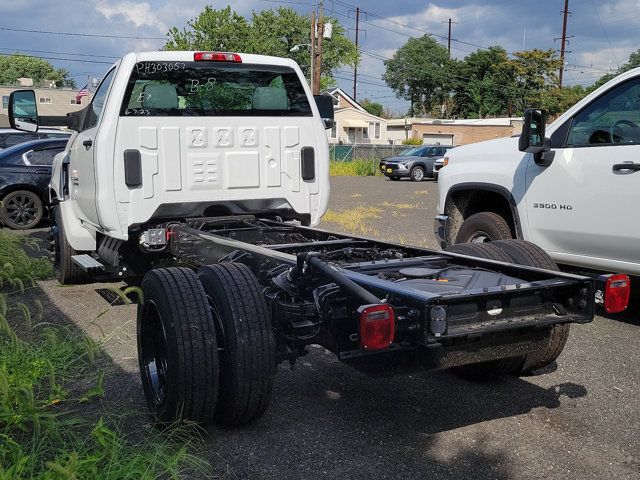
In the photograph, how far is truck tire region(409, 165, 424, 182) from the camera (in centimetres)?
3078

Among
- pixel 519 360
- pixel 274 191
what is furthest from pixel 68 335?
pixel 519 360

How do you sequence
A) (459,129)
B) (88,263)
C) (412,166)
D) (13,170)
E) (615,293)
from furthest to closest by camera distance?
(459,129) → (412,166) → (13,170) → (88,263) → (615,293)

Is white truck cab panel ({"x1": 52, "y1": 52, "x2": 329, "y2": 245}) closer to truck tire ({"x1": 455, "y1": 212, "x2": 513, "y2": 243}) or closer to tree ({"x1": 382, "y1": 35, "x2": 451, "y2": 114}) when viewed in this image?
truck tire ({"x1": 455, "y1": 212, "x2": 513, "y2": 243})

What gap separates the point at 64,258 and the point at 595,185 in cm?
517

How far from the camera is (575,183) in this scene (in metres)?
5.83

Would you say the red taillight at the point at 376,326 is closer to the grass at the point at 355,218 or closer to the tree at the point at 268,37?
the grass at the point at 355,218

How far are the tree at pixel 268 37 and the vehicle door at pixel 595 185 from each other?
49143 mm

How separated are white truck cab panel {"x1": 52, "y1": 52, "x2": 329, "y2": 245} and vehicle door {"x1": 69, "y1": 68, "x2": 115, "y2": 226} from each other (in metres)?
0.01

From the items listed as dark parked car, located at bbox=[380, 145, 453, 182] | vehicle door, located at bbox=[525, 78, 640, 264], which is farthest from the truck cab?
dark parked car, located at bbox=[380, 145, 453, 182]

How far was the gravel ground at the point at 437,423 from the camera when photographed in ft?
11.5

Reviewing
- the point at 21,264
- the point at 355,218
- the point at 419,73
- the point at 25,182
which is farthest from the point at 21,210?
the point at 419,73

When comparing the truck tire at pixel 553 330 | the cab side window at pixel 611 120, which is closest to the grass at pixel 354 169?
the cab side window at pixel 611 120

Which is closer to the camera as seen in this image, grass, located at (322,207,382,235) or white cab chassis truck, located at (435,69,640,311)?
white cab chassis truck, located at (435,69,640,311)

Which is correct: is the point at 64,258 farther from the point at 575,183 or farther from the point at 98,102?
the point at 575,183
